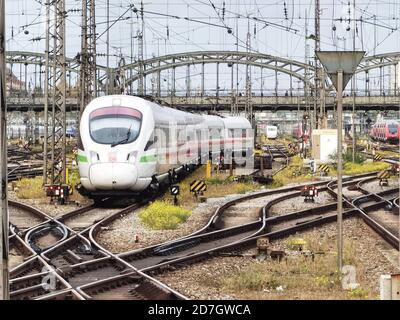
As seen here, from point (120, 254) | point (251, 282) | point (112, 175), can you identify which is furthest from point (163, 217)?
point (251, 282)

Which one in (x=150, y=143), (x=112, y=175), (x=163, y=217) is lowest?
(x=163, y=217)

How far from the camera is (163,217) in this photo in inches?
672

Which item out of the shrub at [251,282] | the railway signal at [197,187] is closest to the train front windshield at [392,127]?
the railway signal at [197,187]

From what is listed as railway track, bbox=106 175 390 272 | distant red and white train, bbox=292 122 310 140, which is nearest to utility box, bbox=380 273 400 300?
railway track, bbox=106 175 390 272

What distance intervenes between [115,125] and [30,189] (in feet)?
23.6

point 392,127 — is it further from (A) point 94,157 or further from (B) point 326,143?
(A) point 94,157

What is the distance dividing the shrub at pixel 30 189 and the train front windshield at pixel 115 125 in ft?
18.2

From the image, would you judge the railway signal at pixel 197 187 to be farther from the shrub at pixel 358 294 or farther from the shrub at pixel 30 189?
the shrub at pixel 358 294

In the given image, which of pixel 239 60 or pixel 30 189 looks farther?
pixel 239 60

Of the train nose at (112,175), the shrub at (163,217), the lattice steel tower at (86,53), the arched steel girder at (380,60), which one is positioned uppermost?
the arched steel girder at (380,60)

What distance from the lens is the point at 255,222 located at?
1708 centimetres

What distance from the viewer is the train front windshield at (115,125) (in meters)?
19.6

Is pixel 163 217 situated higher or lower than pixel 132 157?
lower

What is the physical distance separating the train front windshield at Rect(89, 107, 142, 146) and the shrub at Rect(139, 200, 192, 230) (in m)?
2.29
